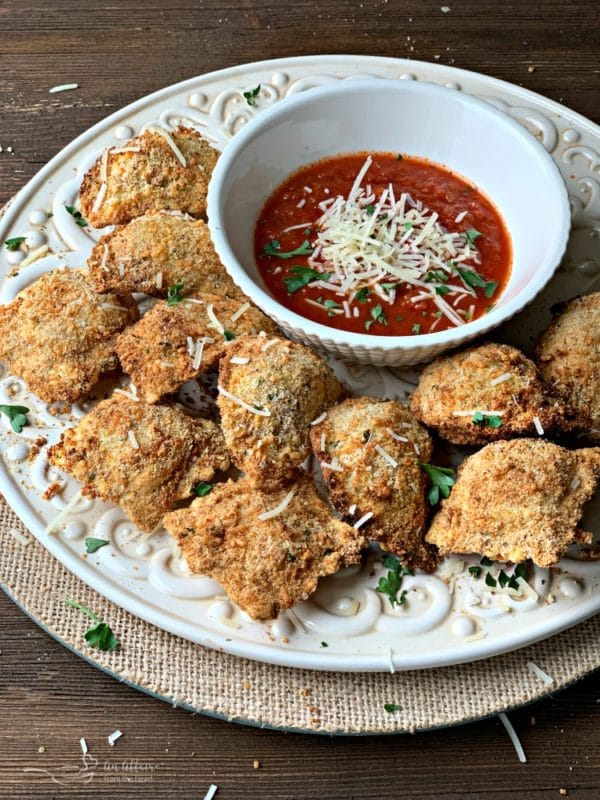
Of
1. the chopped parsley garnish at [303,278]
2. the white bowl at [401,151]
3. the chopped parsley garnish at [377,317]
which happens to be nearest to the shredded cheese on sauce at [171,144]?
the white bowl at [401,151]

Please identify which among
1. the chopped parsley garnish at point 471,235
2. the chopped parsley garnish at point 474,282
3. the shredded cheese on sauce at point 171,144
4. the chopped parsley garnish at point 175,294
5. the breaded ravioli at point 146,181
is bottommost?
the chopped parsley garnish at point 175,294

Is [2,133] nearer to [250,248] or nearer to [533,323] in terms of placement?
[250,248]

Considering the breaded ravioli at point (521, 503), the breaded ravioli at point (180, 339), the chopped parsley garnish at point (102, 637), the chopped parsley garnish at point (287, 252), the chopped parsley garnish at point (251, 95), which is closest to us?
the breaded ravioli at point (521, 503)

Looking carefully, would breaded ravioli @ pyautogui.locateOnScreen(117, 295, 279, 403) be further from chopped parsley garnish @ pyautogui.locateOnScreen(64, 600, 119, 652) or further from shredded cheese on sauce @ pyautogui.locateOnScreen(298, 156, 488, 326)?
chopped parsley garnish @ pyautogui.locateOnScreen(64, 600, 119, 652)

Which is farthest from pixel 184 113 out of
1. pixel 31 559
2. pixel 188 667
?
pixel 188 667

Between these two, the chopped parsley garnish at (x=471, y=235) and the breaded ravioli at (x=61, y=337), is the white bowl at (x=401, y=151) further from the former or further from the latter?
the breaded ravioli at (x=61, y=337)

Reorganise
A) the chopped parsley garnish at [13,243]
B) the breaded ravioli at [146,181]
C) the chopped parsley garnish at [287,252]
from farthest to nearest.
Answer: the chopped parsley garnish at [13,243], the breaded ravioli at [146,181], the chopped parsley garnish at [287,252]
